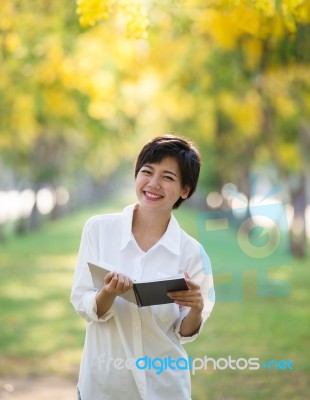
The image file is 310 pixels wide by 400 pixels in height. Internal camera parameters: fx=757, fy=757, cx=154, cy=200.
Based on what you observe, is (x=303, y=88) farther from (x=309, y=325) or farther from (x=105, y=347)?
(x=105, y=347)

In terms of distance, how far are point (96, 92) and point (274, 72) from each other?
4.49m

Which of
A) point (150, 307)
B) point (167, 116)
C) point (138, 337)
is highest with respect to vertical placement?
point (167, 116)

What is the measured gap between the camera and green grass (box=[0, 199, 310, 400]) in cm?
711

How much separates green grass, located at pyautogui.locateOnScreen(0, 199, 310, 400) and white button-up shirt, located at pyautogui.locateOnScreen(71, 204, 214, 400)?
11.7 ft

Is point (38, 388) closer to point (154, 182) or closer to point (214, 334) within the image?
point (214, 334)

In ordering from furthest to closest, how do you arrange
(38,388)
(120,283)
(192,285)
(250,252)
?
1. (250,252)
2. (38,388)
3. (192,285)
4. (120,283)

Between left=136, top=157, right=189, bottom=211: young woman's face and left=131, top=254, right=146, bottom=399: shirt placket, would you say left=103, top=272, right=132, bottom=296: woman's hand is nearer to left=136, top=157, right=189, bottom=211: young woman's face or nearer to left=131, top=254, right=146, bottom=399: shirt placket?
left=131, top=254, right=146, bottom=399: shirt placket

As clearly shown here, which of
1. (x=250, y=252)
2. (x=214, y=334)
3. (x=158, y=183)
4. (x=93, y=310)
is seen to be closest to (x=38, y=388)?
(x=214, y=334)

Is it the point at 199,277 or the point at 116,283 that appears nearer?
the point at 116,283

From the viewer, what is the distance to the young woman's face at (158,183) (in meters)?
3.22

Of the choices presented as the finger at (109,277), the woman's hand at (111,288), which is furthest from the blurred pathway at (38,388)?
the finger at (109,277)

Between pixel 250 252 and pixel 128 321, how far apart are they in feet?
59.2

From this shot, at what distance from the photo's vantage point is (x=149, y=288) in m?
2.97

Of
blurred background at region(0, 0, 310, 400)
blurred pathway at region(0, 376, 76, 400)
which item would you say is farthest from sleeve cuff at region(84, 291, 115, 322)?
blurred pathway at region(0, 376, 76, 400)
